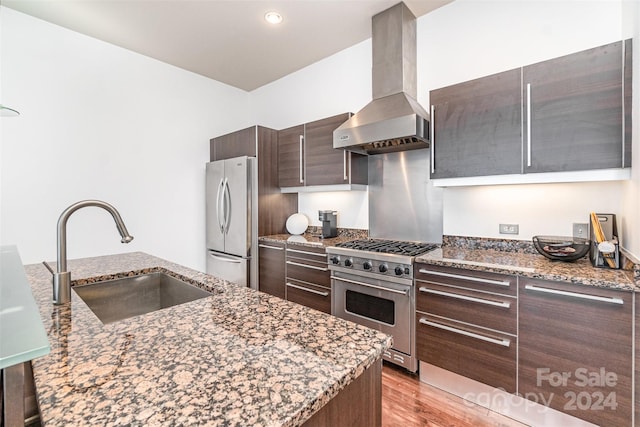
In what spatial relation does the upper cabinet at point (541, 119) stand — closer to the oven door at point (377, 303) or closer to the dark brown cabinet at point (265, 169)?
the oven door at point (377, 303)

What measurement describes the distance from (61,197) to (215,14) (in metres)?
2.24

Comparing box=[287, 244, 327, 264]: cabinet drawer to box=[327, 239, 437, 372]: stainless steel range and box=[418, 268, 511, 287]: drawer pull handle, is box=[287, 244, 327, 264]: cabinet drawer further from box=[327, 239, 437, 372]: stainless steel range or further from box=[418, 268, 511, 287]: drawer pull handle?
box=[418, 268, 511, 287]: drawer pull handle

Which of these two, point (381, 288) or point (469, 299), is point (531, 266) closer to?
point (469, 299)

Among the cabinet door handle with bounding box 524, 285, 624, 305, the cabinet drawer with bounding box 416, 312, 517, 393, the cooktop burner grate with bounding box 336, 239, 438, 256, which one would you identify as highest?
the cooktop burner grate with bounding box 336, 239, 438, 256

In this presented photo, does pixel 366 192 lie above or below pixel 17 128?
below

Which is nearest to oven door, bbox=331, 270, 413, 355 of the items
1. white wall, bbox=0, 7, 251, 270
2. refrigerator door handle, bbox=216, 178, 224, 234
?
refrigerator door handle, bbox=216, 178, 224, 234

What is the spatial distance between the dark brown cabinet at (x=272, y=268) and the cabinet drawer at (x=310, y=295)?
125 mm

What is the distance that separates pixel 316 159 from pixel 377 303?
1593 millimetres

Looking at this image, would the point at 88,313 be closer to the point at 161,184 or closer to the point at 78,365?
the point at 78,365

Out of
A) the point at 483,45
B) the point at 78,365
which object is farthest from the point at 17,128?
the point at 483,45

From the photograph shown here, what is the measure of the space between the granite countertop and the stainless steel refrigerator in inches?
73.4

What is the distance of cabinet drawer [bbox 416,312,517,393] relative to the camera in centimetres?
168

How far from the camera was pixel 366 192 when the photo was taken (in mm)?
3082

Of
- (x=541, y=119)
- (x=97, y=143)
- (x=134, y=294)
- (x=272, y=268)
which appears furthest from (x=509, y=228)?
(x=97, y=143)
